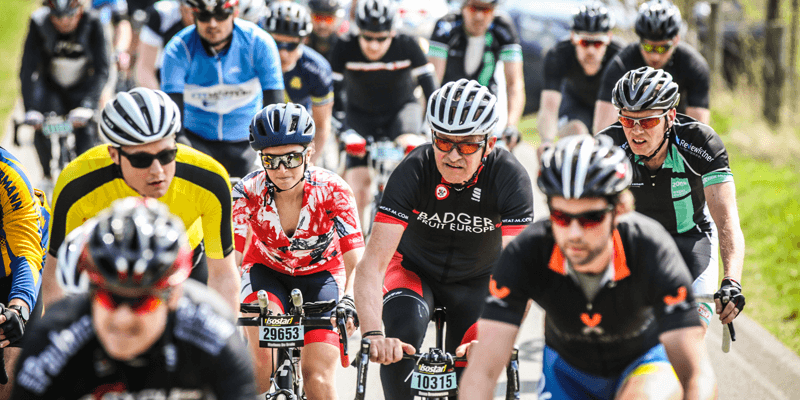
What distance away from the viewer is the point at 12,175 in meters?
4.68

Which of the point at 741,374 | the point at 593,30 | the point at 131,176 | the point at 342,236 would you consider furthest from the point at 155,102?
the point at 593,30

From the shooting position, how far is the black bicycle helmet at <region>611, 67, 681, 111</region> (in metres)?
5.33

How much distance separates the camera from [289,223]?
5414mm

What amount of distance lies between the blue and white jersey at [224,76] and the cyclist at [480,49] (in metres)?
3.26

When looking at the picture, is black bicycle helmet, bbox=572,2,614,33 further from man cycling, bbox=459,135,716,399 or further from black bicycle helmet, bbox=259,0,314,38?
man cycling, bbox=459,135,716,399

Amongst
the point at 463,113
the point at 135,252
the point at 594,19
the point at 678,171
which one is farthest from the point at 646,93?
the point at 594,19

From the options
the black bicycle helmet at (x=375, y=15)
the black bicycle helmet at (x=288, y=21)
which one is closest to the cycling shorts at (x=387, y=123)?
the black bicycle helmet at (x=375, y=15)

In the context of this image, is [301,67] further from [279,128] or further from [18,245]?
[18,245]

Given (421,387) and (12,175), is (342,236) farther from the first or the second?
(12,175)

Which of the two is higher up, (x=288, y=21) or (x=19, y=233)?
(x=288, y=21)

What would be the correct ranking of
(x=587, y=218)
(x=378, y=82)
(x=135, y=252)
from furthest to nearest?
(x=378, y=82), (x=587, y=218), (x=135, y=252)

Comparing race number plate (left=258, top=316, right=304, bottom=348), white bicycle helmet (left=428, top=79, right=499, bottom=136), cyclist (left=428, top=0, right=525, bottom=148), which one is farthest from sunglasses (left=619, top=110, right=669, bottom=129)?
cyclist (left=428, top=0, right=525, bottom=148)

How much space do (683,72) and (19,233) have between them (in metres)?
5.03

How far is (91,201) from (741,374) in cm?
486
